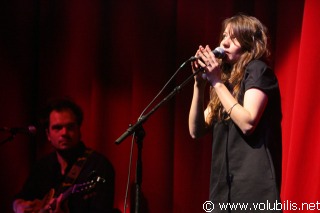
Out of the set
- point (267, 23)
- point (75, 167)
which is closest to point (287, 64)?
point (267, 23)

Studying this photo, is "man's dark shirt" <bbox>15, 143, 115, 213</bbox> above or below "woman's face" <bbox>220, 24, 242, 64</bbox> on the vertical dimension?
below

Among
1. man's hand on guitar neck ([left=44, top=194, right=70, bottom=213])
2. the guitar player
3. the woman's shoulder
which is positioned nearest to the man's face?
the guitar player

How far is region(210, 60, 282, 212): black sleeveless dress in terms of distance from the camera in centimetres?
187

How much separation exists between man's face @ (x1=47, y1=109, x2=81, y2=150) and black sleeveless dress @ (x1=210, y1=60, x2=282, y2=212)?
1.48m

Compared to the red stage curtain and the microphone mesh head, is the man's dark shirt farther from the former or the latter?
the microphone mesh head

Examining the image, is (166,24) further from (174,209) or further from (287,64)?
(174,209)

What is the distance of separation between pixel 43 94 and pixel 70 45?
0.40 metres

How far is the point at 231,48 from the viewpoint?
2092mm

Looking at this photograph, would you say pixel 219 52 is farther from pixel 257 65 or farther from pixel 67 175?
pixel 67 175

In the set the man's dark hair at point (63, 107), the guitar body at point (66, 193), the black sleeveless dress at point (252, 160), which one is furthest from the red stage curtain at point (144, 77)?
the black sleeveless dress at point (252, 160)

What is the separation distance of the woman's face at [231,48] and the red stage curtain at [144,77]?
0.60m

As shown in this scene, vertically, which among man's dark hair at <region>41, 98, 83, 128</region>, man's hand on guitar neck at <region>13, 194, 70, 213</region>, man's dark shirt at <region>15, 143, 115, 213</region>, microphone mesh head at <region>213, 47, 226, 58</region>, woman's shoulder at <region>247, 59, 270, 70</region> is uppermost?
microphone mesh head at <region>213, 47, 226, 58</region>

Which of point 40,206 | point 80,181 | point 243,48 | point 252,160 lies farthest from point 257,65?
point 40,206

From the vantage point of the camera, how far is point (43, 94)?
3.67m
